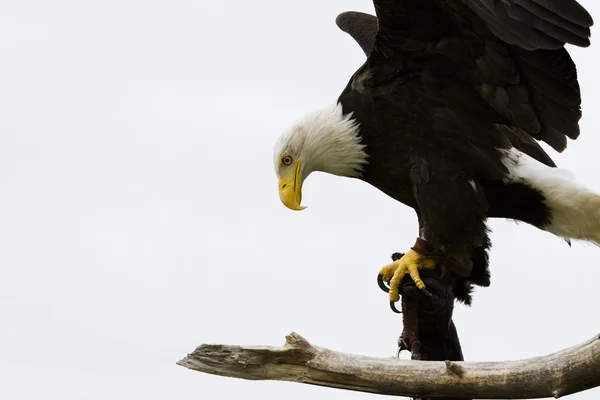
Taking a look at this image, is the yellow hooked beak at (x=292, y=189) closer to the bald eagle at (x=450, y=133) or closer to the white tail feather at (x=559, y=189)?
the bald eagle at (x=450, y=133)

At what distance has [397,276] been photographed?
4836 millimetres

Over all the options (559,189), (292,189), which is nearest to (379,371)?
(292,189)

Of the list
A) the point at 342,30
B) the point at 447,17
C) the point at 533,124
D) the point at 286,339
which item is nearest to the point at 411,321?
the point at 286,339

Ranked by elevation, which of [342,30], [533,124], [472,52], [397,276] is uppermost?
[342,30]

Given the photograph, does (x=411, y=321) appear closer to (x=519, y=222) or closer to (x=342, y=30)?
(x=519, y=222)

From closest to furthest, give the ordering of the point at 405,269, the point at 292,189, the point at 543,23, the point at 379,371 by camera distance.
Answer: the point at 379,371 → the point at 543,23 → the point at 405,269 → the point at 292,189

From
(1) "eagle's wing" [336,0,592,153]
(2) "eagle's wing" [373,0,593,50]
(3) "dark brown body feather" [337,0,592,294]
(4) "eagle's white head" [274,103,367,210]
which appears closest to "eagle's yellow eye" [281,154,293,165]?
(4) "eagle's white head" [274,103,367,210]

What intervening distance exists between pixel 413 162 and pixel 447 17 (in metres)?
0.77

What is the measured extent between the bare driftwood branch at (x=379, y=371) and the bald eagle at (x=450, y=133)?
69 centimetres

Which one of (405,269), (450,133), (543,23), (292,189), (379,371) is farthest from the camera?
(292,189)

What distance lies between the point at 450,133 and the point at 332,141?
0.64 m

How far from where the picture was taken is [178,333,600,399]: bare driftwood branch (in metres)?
4.04

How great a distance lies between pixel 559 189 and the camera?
5.16 meters

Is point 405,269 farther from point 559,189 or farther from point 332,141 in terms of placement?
point 559,189
